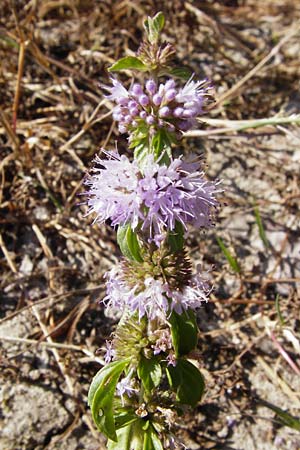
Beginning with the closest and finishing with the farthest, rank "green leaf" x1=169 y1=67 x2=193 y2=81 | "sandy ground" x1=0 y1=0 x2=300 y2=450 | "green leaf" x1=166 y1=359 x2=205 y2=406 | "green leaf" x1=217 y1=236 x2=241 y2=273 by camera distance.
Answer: "green leaf" x1=169 y1=67 x2=193 y2=81 → "green leaf" x1=166 y1=359 x2=205 y2=406 → "sandy ground" x1=0 y1=0 x2=300 y2=450 → "green leaf" x1=217 y1=236 x2=241 y2=273

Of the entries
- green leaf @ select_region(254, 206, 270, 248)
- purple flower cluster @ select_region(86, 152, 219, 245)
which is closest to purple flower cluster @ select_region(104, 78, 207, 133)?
purple flower cluster @ select_region(86, 152, 219, 245)

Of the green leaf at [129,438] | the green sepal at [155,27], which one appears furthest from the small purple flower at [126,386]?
the green sepal at [155,27]

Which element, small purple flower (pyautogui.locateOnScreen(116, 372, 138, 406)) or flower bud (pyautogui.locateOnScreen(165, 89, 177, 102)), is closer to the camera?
flower bud (pyautogui.locateOnScreen(165, 89, 177, 102))

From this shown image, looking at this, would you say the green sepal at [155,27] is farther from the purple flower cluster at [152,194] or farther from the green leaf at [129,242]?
the green leaf at [129,242]

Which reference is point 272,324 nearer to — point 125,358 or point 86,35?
point 125,358

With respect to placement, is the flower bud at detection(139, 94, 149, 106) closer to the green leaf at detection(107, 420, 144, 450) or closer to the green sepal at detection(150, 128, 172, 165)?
the green sepal at detection(150, 128, 172, 165)

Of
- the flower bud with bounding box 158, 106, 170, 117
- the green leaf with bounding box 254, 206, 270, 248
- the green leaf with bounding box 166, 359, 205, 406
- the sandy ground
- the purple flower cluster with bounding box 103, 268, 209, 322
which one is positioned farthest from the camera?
the green leaf with bounding box 254, 206, 270, 248

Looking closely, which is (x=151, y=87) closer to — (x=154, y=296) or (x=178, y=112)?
(x=178, y=112)
